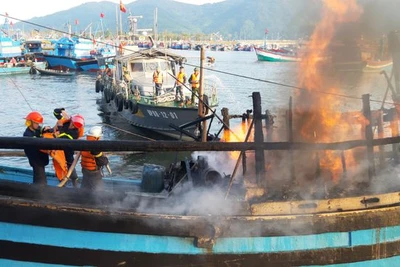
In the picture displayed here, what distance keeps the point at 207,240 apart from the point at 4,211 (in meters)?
1.92

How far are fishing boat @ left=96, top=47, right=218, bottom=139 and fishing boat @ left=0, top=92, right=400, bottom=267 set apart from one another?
45.1 ft

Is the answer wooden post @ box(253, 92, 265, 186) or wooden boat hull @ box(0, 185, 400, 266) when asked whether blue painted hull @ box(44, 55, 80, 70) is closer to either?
wooden post @ box(253, 92, 265, 186)

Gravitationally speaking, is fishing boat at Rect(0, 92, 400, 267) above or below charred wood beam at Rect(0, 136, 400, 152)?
below

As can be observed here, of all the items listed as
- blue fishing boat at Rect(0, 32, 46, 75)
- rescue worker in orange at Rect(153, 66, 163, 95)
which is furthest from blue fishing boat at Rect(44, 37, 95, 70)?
rescue worker in orange at Rect(153, 66, 163, 95)

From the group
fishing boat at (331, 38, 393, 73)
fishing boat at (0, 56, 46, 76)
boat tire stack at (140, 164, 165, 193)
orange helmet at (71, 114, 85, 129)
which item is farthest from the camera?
fishing boat at (0, 56, 46, 76)

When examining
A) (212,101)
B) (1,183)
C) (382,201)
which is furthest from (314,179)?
(212,101)

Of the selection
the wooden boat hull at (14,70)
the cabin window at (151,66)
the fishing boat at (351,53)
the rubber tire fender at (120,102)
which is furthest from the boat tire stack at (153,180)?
the wooden boat hull at (14,70)

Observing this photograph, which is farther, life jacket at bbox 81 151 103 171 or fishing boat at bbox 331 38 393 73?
fishing boat at bbox 331 38 393 73

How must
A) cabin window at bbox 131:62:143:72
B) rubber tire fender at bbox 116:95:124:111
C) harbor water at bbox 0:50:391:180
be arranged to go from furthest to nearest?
cabin window at bbox 131:62:143:72 < rubber tire fender at bbox 116:95:124:111 < harbor water at bbox 0:50:391:180

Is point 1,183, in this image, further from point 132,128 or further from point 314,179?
point 132,128

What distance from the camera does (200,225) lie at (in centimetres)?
386

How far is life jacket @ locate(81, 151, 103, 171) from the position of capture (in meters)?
5.03

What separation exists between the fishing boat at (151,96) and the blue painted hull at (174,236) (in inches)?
552

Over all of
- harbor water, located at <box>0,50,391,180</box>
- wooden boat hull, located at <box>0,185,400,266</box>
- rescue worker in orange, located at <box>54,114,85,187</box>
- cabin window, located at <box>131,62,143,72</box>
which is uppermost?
cabin window, located at <box>131,62,143,72</box>
